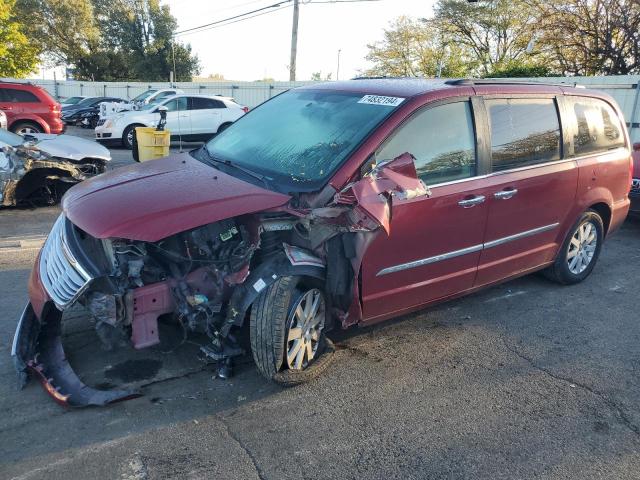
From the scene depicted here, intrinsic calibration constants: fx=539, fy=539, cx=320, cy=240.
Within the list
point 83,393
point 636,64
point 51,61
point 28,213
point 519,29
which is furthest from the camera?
point 51,61

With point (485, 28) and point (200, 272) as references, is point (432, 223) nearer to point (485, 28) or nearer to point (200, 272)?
point (200, 272)

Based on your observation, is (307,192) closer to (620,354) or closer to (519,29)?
(620,354)

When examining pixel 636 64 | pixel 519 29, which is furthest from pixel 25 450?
pixel 519 29

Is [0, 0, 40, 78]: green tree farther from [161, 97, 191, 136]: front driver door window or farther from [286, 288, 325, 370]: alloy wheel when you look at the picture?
[286, 288, 325, 370]: alloy wheel

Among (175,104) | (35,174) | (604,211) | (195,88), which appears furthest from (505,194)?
(195,88)

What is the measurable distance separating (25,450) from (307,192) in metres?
2.01

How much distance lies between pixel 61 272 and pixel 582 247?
452 cm

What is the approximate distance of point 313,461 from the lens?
271 cm

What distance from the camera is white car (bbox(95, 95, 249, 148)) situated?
52.7 ft

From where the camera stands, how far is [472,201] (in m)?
3.83

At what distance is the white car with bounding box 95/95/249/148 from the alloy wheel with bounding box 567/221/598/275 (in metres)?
12.5

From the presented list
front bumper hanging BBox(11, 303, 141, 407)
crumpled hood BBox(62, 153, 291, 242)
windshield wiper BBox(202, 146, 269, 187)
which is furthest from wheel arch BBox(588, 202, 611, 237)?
front bumper hanging BBox(11, 303, 141, 407)

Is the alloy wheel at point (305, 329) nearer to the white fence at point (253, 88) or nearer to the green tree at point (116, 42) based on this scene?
the white fence at point (253, 88)

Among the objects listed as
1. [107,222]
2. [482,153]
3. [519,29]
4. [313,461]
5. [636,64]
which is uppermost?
[519,29]
